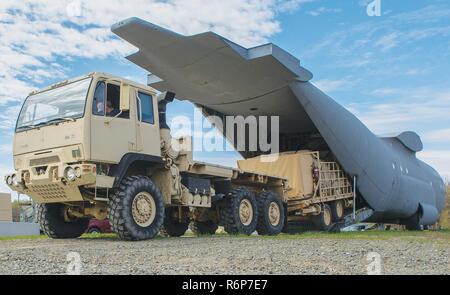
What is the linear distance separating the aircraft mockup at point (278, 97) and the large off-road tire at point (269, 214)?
12.4 feet

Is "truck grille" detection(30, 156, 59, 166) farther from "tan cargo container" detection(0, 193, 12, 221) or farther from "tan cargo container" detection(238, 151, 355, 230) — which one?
"tan cargo container" detection(0, 193, 12, 221)

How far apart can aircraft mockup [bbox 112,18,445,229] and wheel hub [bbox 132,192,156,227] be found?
5.25 metres

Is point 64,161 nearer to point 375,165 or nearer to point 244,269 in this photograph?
point 244,269

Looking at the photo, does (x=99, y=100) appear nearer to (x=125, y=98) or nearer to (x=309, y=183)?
(x=125, y=98)

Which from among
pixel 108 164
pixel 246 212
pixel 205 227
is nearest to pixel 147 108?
pixel 108 164

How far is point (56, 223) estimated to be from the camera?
10.6 m

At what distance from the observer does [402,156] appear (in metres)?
21.6

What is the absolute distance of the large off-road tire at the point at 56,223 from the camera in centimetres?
1046

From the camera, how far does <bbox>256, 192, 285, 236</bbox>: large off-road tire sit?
1294 cm

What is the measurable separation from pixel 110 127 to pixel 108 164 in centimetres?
69

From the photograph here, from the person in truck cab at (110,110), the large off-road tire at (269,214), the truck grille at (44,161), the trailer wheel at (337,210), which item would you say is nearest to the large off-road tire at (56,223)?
the truck grille at (44,161)

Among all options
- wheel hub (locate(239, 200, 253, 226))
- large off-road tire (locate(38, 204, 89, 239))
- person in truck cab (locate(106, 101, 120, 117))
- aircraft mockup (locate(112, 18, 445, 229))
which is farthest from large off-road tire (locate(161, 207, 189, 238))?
aircraft mockup (locate(112, 18, 445, 229))
